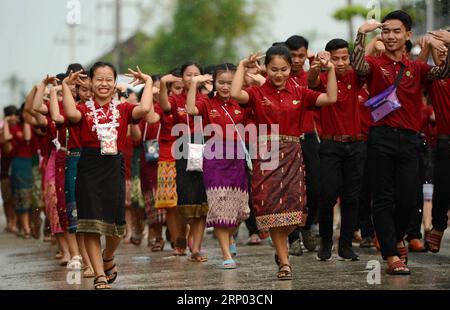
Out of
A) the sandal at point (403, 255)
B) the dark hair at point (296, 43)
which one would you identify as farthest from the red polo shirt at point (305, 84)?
the sandal at point (403, 255)

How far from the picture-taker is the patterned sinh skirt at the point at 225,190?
11.7 m

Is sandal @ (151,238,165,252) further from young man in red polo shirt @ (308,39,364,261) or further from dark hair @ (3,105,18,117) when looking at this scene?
dark hair @ (3,105,18,117)

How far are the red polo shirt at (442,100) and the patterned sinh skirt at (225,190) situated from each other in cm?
207

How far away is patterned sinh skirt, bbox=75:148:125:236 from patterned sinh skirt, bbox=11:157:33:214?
9.37 metres

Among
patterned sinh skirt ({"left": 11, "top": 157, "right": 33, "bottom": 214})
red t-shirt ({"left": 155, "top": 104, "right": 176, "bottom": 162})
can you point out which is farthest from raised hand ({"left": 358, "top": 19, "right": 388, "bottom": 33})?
patterned sinh skirt ({"left": 11, "top": 157, "right": 33, "bottom": 214})

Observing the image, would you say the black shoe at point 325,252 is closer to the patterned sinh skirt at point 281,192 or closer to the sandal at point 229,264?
the sandal at point 229,264

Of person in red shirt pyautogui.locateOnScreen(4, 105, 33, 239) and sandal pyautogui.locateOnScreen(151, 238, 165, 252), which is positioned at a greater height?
person in red shirt pyautogui.locateOnScreen(4, 105, 33, 239)

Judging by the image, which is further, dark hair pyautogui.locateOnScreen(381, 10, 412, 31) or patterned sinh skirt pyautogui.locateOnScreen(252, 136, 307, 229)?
dark hair pyautogui.locateOnScreen(381, 10, 412, 31)

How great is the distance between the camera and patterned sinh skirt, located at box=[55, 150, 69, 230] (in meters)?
11.7

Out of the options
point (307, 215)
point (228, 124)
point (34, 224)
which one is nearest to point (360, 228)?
point (307, 215)

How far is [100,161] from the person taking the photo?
980 cm

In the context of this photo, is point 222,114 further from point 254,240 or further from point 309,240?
point 254,240

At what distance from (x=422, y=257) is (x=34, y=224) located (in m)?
7.84
